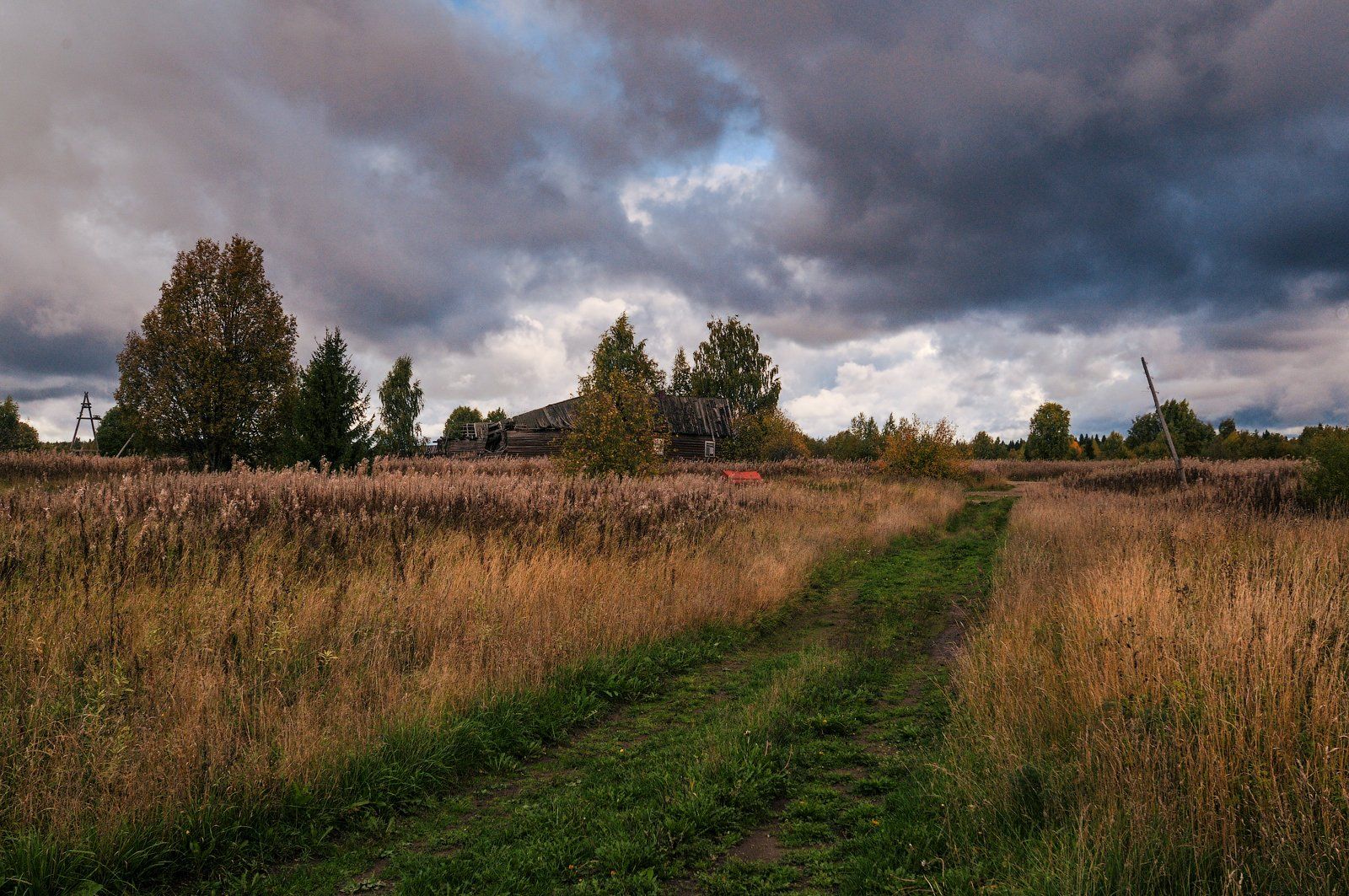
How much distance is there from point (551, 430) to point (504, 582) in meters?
45.3

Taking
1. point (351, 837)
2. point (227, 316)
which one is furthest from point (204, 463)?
point (351, 837)

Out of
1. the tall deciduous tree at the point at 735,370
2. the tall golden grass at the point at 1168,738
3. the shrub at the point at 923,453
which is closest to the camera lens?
the tall golden grass at the point at 1168,738

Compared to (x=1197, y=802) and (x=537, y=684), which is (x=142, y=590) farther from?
(x=1197, y=802)

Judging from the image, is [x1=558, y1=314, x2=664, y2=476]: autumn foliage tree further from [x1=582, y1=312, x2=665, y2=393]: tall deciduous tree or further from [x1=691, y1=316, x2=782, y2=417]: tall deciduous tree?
[x1=691, y1=316, x2=782, y2=417]: tall deciduous tree

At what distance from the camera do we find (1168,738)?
4.33 metres

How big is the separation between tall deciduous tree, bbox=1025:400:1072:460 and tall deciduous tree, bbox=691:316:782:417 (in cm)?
5048

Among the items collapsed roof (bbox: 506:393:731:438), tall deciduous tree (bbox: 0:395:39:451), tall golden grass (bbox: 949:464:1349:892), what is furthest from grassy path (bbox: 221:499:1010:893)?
tall deciduous tree (bbox: 0:395:39:451)

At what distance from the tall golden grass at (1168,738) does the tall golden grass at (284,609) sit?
4.26 meters

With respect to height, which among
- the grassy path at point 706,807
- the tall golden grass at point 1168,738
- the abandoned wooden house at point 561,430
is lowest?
the grassy path at point 706,807

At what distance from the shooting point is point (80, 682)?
5.27 m

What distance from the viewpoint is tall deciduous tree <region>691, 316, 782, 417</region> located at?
72.8 meters

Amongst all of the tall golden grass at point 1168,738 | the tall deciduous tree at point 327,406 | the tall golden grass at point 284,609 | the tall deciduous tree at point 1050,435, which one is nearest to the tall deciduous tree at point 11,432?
the tall deciduous tree at point 327,406

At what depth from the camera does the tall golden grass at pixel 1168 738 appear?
3441 mm

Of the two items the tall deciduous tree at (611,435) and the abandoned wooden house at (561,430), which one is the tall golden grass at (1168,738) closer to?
the tall deciduous tree at (611,435)
